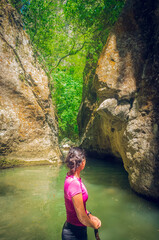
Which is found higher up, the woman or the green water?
the woman

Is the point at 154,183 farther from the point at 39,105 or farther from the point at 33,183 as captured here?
the point at 39,105

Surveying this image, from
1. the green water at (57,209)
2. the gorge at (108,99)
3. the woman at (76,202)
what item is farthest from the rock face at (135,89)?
the woman at (76,202)

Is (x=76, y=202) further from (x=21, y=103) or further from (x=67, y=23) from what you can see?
(x=67, y=23)

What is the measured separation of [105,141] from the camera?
344 inches

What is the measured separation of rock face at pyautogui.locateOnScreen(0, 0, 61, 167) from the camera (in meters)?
7.42

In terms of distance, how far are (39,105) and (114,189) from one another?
5.33 metres

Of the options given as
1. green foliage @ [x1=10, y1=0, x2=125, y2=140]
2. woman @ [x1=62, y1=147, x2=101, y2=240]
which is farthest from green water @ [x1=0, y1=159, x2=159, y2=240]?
Answer: green foliage @ [x1=10, y1=0, x2=125, y2=140]

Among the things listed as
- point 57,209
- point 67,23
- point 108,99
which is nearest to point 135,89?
point 108,99

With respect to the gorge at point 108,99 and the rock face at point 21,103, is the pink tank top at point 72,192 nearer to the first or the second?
the gorge at point 108,99

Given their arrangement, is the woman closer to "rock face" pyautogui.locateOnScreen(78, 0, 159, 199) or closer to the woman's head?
the woman's head

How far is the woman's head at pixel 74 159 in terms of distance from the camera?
75.7 inches

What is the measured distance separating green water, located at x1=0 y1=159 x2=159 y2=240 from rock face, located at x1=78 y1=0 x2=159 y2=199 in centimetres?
61

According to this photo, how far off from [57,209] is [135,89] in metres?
3.71

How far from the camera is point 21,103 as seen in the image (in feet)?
26.2
